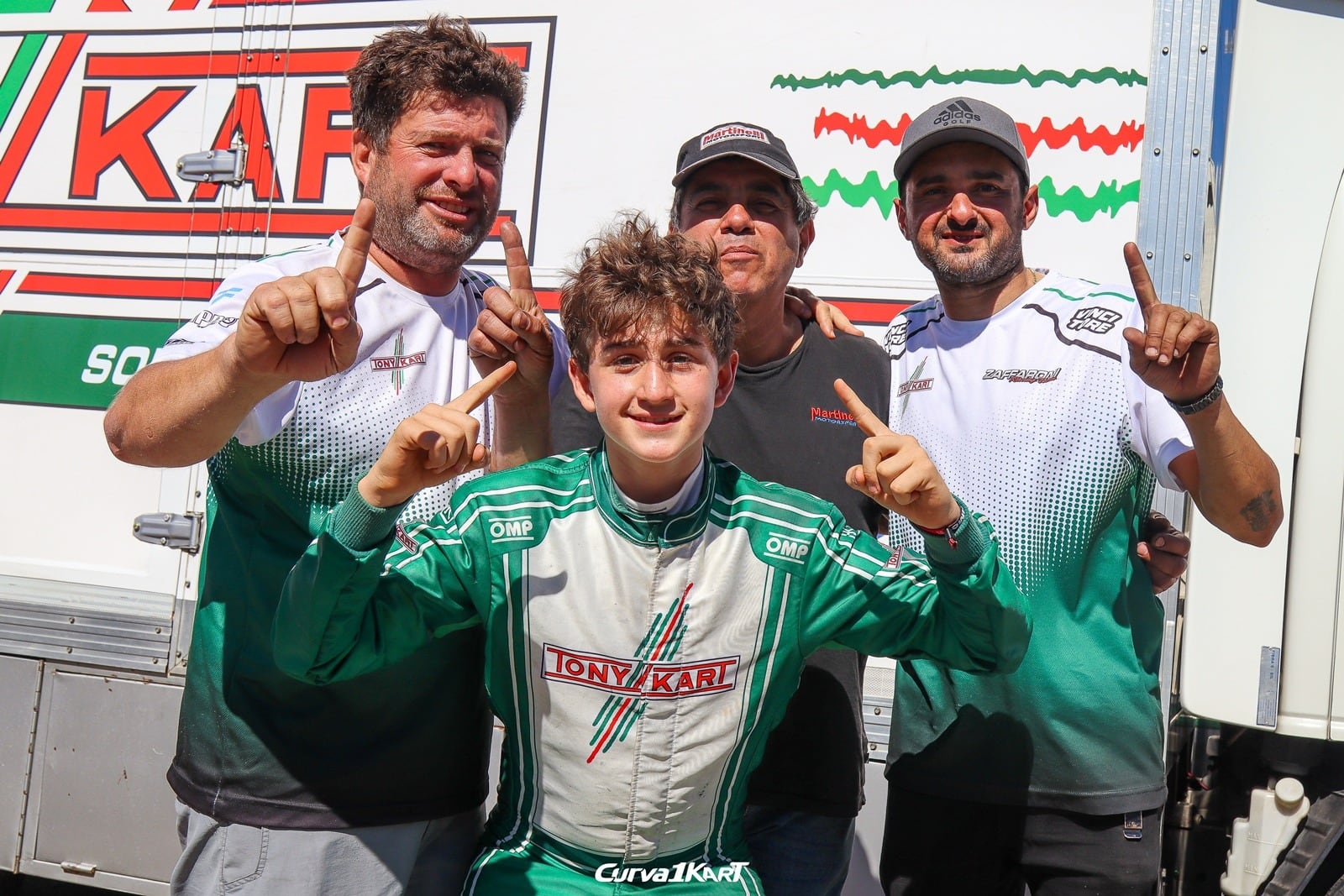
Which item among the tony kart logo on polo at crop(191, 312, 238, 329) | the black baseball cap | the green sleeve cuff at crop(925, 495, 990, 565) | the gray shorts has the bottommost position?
the gray shorts

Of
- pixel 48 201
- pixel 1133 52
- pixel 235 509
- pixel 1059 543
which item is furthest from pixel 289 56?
pixel 1059 543

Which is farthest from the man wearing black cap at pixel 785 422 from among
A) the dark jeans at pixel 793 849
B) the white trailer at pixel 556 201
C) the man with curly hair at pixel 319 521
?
the white trailer at pixel 556 201

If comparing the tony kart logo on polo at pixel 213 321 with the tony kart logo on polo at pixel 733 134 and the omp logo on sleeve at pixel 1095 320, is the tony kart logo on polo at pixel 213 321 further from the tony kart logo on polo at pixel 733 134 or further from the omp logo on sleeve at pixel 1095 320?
the omp logo on sleeve at pixel 1095 320

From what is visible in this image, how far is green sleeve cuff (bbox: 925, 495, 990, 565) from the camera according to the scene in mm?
1941

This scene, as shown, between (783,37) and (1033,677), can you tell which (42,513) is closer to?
(783,37)

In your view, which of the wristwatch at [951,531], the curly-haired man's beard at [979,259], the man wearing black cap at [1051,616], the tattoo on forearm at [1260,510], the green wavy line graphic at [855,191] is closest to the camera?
the wristwatch at [951,531]

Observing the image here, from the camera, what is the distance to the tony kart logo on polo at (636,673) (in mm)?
2031

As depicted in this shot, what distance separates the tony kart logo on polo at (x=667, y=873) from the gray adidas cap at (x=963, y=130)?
1609 mm

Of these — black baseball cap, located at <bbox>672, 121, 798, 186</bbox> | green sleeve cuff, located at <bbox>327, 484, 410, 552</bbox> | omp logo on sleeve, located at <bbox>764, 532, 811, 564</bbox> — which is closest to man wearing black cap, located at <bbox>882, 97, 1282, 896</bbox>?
black baseball cap, located at <bbox>672, 121, 798, 186</bbox>

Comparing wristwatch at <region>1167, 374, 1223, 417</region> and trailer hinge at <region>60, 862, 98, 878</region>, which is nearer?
wristwatch at <region>1167, 374, 1223, 417</region>

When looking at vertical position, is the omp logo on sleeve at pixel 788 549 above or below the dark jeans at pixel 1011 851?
above

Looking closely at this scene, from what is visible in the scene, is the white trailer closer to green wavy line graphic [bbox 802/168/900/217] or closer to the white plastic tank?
green wavy line graphic [bbox 802/168/900/217]

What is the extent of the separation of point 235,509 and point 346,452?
26 cm

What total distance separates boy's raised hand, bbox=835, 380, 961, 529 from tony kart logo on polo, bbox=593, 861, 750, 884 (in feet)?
2.42
